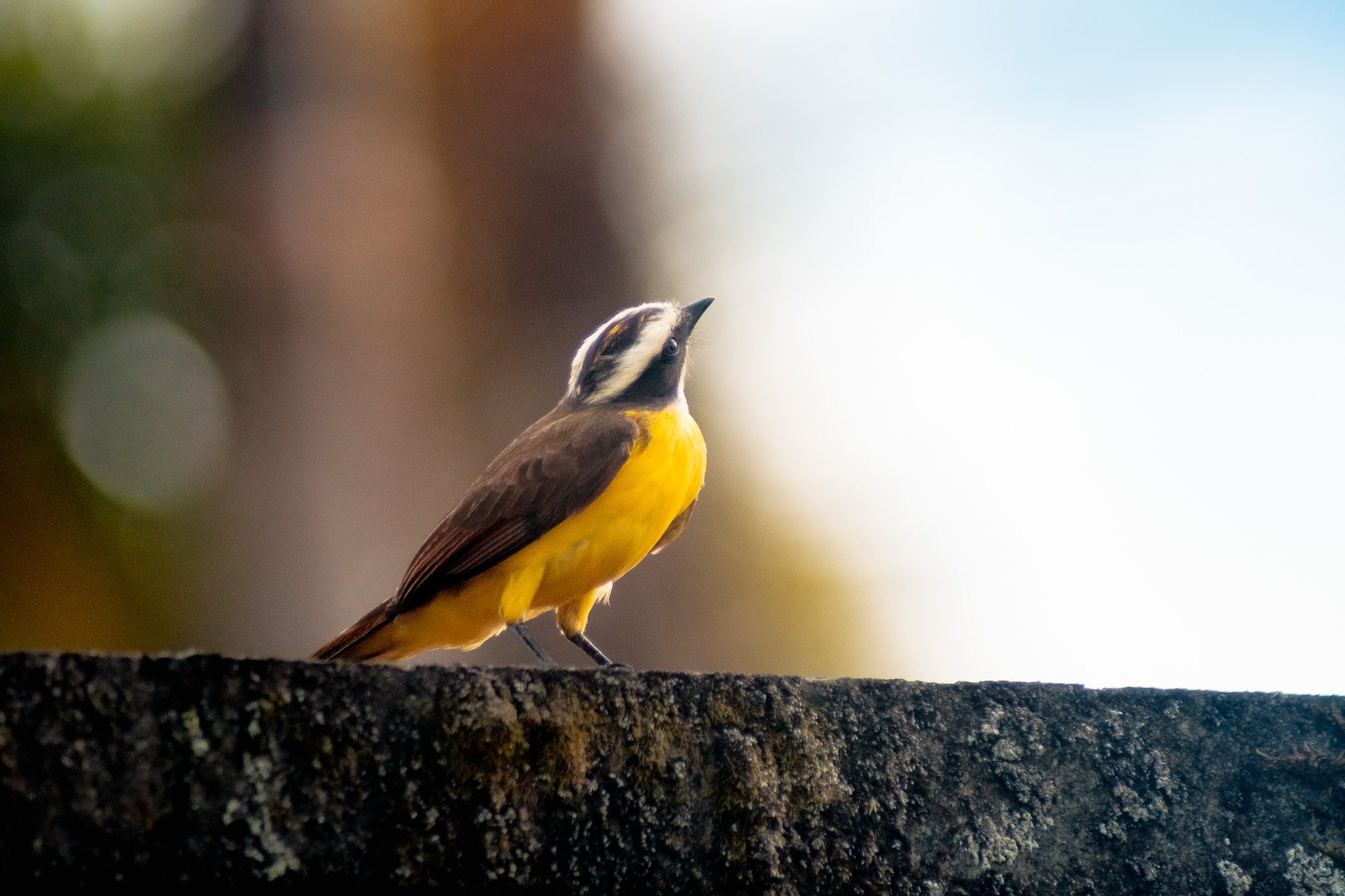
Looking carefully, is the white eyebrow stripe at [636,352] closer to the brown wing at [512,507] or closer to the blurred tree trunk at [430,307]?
the brown wing at [512,507]

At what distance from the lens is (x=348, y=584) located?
31.6 ft

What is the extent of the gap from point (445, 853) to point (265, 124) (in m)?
11.1

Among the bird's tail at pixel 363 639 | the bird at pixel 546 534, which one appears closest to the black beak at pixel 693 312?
the bird at pixel 546 534

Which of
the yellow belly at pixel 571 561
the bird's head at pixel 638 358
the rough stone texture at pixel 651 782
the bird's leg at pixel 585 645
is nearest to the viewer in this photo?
the rough stone texture at pixel 651 782

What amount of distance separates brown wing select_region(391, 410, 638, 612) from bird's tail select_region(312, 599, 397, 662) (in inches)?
2.3

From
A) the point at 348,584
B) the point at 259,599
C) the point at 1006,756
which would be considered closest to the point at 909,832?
the point at 1006,756

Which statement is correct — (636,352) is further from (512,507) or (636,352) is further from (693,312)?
(512,507)

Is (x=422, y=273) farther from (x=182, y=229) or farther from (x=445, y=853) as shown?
(x=445, y=853)

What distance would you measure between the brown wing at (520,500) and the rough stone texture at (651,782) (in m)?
2.09

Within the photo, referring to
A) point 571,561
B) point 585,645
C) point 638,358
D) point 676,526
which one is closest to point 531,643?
point 585,645

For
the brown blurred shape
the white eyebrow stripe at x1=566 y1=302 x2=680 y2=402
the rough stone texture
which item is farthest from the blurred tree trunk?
the rough stone texture

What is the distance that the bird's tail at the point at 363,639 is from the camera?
376 cm

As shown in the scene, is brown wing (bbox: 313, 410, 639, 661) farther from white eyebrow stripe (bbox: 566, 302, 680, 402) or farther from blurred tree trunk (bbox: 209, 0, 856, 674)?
blurred tree trunk (bbox: 209, 0, 856, 674)

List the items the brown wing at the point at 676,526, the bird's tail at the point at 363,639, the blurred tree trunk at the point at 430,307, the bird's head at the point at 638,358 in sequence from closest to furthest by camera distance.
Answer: the bird's tail at the point at 363,639, the brown wing at the point at 676,526, the bird's head at the point at 638,358, the blurred tree trunk at the point at 430,307
